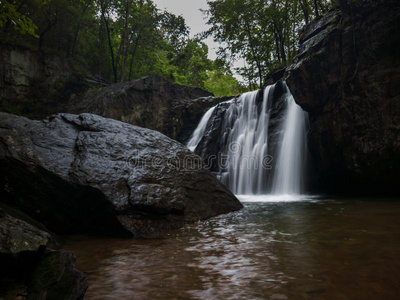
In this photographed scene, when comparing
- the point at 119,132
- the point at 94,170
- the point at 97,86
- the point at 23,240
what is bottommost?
the point at 23,240

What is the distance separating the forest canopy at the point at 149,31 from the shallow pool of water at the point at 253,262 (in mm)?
13245

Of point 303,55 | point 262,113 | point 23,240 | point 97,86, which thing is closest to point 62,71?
point 97,86

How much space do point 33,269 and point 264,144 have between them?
9.86 metres

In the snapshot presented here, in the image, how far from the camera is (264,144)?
10.8 meters

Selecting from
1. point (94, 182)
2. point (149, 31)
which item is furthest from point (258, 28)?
point (94, 182)

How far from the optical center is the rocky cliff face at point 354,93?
24.1 ft

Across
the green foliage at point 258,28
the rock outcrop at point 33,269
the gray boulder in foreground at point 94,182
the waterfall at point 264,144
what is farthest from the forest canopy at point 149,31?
the rock outcrop at point 33,269

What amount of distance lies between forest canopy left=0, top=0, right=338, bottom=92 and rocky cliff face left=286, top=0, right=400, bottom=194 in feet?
19.6

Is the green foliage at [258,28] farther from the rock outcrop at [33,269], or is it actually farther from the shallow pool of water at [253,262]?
the rock outcrop at [33,269]

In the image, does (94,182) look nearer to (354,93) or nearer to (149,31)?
(354,93)

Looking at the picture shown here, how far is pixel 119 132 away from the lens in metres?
5.84

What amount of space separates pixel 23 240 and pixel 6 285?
30cm

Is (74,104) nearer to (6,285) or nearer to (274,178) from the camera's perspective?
(274,178)

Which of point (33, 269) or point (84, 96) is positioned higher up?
point (84, 96)
